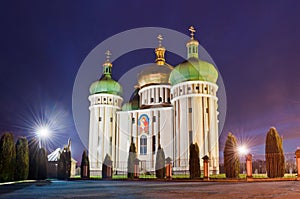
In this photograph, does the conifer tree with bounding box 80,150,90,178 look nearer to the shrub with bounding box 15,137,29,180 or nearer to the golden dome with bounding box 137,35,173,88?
the shrub with bounding box 15,137,29,180

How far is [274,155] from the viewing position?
2441 cm

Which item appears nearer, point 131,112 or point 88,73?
point 131,112

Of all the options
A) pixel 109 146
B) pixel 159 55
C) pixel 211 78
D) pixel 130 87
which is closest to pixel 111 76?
pixel 130 87

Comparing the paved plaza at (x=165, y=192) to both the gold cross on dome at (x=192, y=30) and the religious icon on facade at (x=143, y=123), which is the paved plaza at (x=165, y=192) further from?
the gold cross on dome at (x=192, y=30)

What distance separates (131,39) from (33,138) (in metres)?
21.7

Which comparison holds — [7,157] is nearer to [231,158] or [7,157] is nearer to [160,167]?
A: [160,167]

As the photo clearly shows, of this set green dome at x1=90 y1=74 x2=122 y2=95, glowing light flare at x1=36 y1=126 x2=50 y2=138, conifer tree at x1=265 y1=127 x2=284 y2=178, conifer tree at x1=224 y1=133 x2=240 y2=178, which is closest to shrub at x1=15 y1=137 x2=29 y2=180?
glowing light flare at x1=36 y1=126 x2=50 y2=138

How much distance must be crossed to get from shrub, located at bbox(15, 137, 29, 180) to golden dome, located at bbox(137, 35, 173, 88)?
25184 millimetres

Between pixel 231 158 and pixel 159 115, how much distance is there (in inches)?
689

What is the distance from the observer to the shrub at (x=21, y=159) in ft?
75.6

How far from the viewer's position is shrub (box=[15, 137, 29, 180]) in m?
23.0

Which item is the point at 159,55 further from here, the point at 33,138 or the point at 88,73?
the point at 33,138

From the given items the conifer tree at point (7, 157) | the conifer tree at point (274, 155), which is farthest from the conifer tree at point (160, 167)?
the conifer tree at point (7, 157)

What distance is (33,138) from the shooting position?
2772 cm
